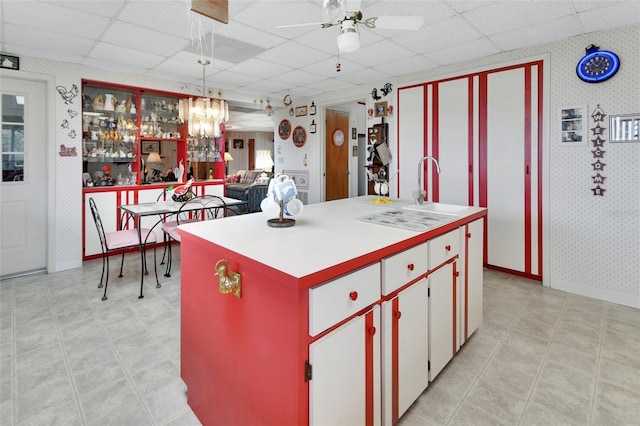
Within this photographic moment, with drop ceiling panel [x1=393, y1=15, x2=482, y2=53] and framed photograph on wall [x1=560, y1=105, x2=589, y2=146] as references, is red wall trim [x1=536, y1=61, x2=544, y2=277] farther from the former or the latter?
drop ceiling panel [x1=393, y1=15, x2=482, y2=53]

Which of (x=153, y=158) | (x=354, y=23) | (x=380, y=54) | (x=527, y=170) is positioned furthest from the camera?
(x=153, y=158)

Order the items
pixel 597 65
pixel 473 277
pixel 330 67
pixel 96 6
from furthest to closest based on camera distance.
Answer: pixel 330 67, pixel 597 65, pixel 96 6, pixel 473 277

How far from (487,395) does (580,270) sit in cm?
232

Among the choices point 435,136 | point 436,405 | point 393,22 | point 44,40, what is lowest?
point 436,405

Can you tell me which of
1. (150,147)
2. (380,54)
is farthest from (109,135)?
(380,54)

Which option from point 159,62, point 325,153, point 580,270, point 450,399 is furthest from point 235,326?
point 325,153

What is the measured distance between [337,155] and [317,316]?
19.2 ft

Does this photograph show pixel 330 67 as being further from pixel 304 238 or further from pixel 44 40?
pixel 304 238

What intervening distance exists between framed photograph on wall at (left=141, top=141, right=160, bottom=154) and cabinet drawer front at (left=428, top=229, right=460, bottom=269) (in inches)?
193

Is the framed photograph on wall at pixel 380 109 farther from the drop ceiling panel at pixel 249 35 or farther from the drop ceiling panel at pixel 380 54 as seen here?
the drop ceiling panel at pixel 249 35

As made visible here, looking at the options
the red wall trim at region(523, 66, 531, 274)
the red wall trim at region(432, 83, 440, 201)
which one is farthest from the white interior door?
the red wall trim at region(523, 66, 531, 274)

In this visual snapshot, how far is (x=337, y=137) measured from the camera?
6699 millimetres

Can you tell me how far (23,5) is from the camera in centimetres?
260

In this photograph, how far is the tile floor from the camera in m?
1.73
